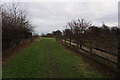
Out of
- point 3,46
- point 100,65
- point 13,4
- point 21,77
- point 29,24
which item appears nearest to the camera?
point 21,77

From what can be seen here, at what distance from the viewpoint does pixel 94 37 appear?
826 cm

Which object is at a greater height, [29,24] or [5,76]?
[29,24]

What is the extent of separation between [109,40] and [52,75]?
5641 millimetres

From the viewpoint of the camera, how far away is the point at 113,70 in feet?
10.6

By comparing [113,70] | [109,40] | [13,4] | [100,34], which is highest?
[13,4]

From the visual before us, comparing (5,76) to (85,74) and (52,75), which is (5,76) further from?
(85,74)

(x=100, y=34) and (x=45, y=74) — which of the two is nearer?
(x=45, y=74)

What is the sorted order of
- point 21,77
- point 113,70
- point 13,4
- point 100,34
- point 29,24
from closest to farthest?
point 21,77
point 113,70
point 100,34
point 13,4
point 29,24

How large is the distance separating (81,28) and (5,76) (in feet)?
28.9

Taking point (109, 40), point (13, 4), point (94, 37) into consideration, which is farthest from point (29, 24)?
point (109, 40)

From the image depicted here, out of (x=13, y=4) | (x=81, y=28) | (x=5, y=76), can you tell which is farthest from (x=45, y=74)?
(x=13, y=4)

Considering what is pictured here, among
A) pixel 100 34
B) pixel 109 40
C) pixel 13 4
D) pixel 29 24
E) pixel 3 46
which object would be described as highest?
pixel 13 4

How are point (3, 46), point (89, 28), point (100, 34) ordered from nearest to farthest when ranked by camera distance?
point (3, 46) → point (100, 34) → point (89, 28)

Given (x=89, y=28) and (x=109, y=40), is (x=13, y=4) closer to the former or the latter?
(x=89, y=28)
